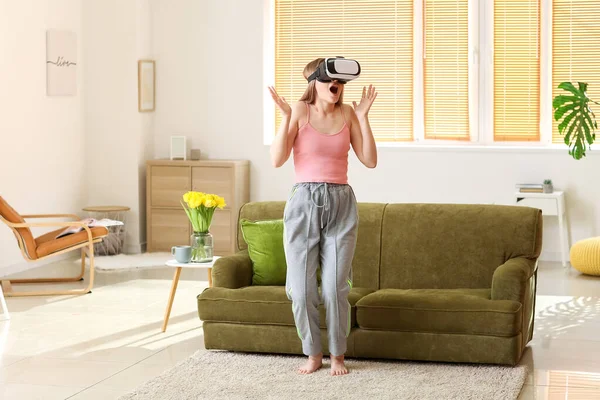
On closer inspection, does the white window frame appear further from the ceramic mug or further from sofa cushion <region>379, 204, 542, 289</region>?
the ceramic mug

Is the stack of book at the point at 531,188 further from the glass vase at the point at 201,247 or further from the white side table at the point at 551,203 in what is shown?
the glass vase at the point at 201,247

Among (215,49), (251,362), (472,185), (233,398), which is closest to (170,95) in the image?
(215,49)

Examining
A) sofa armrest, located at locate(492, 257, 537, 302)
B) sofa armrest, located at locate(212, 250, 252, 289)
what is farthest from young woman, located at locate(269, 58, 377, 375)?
sofa armrest, located at locate(492, 257, 537, 302)

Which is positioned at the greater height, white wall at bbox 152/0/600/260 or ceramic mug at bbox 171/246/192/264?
white wall at bbox 152/0/600/260

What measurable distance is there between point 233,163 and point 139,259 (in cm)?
120

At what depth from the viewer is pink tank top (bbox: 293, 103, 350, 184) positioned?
4492 mm

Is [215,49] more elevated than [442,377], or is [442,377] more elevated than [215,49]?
[215,49]

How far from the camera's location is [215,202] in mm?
5574

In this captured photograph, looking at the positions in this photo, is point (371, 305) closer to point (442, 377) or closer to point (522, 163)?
point (442, 377)

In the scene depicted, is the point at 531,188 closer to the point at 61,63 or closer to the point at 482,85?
the point at 482,85

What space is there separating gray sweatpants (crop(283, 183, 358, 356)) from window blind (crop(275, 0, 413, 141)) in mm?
4483

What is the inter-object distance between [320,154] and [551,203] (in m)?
4.13

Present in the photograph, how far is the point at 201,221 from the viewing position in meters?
5.55

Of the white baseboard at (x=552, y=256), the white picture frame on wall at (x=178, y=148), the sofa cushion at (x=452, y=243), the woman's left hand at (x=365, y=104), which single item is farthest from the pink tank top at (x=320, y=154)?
the white picture frame on wall at (x=178, y=148)
